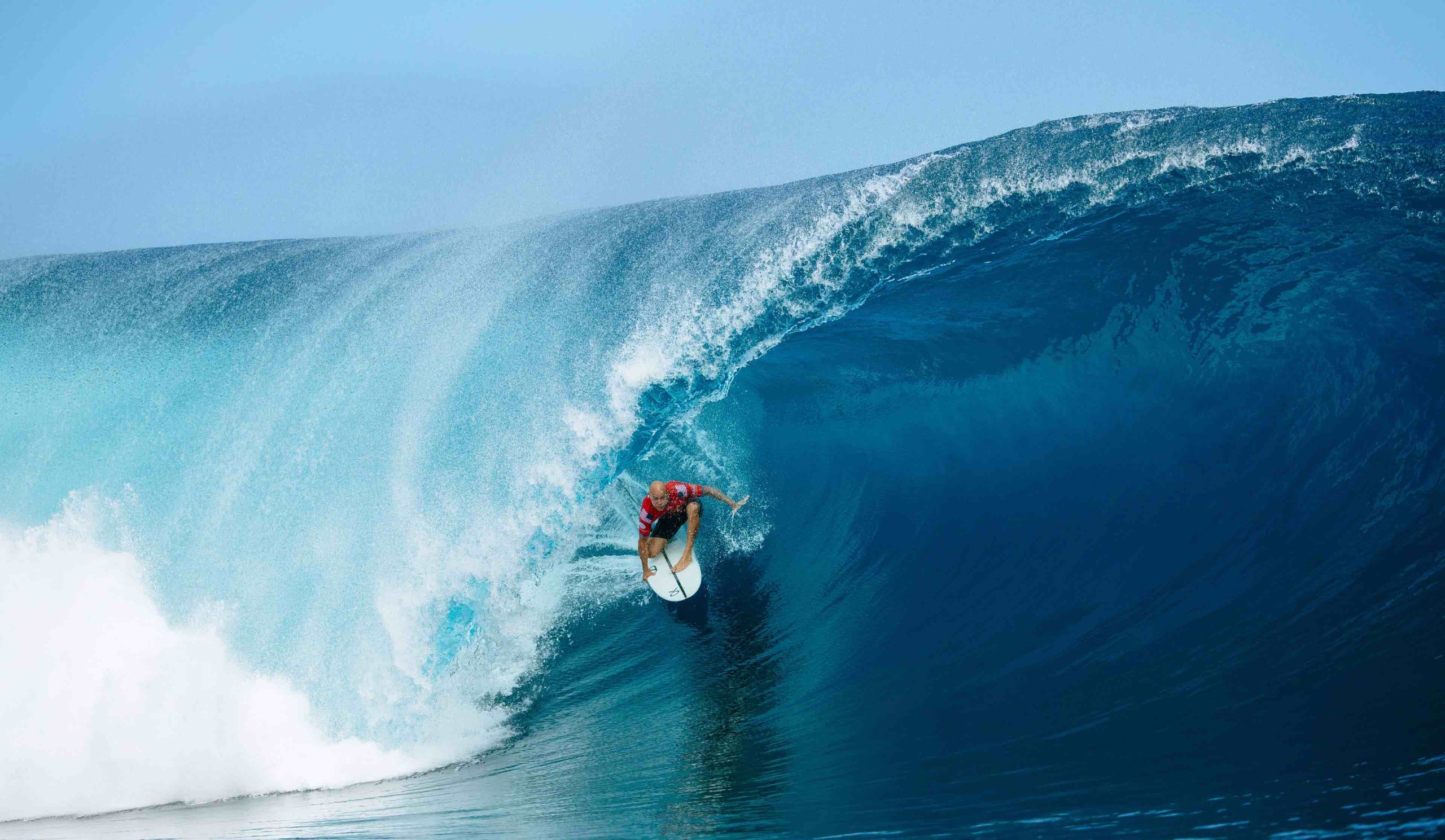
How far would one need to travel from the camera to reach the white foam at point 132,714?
219 inches

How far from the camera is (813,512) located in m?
8.02

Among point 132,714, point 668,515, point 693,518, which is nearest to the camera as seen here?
point 132,714

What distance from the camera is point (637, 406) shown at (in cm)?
812

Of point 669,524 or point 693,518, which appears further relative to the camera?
point 669,524

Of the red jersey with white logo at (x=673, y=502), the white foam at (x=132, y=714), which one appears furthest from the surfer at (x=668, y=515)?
the white foam at (x=132, y=714)

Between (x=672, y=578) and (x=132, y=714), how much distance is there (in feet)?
13.1

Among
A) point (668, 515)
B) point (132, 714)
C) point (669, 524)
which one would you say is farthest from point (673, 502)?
point (132, 714)

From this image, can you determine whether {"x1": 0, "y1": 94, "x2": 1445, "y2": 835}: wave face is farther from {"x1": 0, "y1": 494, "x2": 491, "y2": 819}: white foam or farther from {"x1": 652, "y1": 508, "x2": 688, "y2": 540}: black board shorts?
{"x1": 652, "y1": 508, "x2": 688, "y2": 540}: black board shorts

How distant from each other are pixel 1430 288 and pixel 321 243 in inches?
586

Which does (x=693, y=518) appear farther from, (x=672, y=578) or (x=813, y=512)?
(x=813, y=512)

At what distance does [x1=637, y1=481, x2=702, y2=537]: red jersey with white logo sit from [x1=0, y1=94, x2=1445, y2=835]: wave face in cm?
92

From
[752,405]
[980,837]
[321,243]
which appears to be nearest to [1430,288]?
[752,405]

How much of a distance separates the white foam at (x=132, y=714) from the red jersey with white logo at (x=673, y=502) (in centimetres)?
198

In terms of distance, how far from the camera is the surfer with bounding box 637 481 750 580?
621 centimetres
